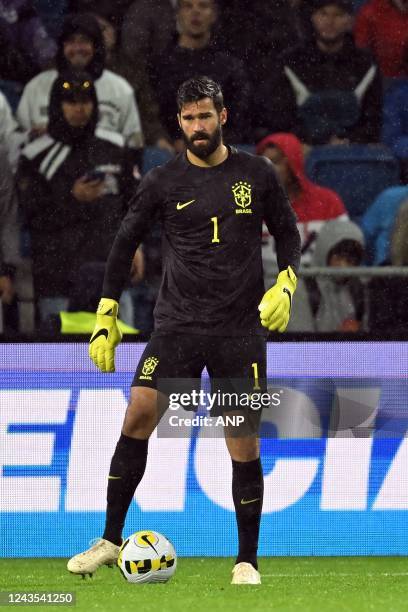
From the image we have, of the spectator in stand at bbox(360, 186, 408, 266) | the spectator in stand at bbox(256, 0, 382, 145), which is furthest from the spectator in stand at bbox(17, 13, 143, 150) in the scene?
the spectator in stand at bbox(360, 186, 408, 266)

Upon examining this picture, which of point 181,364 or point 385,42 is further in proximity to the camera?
point 385,42

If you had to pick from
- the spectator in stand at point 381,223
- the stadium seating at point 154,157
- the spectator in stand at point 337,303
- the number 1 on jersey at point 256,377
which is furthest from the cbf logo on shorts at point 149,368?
the stadium seating at point 154,157

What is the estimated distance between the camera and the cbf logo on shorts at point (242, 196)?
6.11 m

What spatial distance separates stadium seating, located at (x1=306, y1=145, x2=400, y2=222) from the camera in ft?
30.7

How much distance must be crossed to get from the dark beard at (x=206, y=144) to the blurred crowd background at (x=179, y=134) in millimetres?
1577

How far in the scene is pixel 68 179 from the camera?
28.4ft

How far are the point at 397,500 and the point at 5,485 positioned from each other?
1.91 m

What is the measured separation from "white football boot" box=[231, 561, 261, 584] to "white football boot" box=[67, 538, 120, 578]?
49 cm

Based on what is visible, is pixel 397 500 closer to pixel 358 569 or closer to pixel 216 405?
pixel 358 569

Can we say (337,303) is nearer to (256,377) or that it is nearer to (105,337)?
(256,377)

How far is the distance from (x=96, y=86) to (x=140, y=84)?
19.5 inches

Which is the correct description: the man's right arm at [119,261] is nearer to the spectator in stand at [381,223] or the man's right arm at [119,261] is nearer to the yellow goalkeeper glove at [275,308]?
the yellow goalkeeper glove at [275,308]

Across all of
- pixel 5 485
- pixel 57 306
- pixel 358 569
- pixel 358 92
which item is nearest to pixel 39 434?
pixel 5 485

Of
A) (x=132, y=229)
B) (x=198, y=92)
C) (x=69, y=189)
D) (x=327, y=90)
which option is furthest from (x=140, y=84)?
(x=198, y=92)
